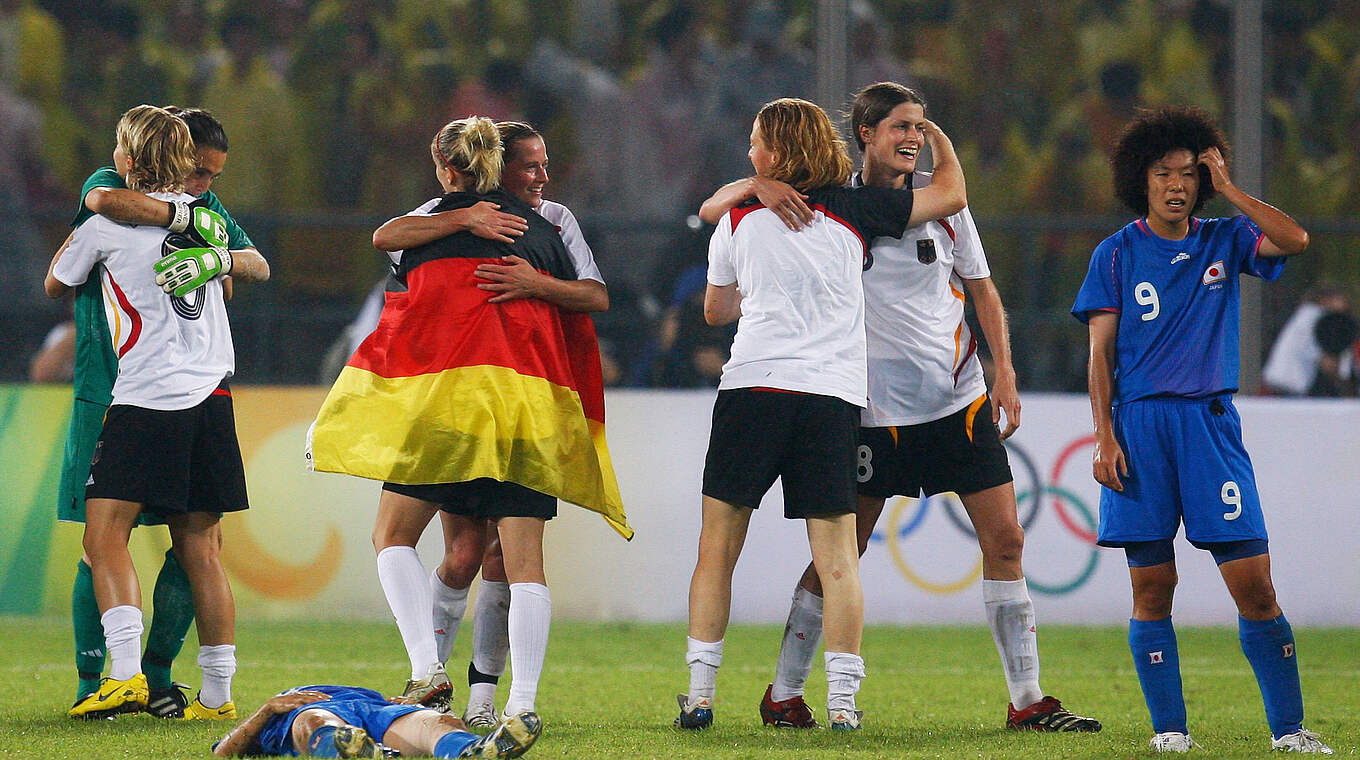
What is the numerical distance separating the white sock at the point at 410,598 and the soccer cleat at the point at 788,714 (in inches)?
45.3

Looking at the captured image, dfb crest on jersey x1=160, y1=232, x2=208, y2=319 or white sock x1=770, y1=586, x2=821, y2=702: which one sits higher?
dfb crest on jersey x1=160, y1=232, x2=208, y2=319

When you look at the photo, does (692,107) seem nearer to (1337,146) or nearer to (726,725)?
(1337,146)

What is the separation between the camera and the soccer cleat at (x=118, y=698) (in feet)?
15.0

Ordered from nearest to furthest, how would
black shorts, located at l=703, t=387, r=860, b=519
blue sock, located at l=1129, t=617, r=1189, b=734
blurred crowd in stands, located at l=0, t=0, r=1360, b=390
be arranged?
blue sock, located at l=1129, t=617, r=1189, b=734, black shorts, located at l=703, t=387, r=860, b=519, blurred crowd in stands, located at l=0, t=0, r=1360, b=390

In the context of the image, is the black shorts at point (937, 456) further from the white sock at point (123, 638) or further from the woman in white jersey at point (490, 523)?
the white sock at point (123, 638)

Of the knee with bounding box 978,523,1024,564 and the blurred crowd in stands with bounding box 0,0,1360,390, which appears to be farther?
the blurred crowd in stands with bounding box 0,0,1360,390

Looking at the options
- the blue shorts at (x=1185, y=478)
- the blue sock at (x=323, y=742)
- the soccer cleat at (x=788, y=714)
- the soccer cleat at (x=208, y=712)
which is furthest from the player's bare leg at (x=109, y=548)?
the blue shorts at (x=1185, y=478)

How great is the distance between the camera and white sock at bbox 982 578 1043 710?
4.78 metres

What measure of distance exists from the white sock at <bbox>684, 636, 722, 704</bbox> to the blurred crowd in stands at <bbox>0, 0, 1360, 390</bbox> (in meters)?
7.12

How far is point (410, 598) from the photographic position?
13.9 feet

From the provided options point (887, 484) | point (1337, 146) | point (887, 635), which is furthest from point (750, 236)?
point (1337, 146)

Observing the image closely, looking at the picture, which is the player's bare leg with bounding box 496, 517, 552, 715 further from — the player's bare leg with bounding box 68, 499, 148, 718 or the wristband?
the wristband

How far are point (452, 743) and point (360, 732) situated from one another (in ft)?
0.77

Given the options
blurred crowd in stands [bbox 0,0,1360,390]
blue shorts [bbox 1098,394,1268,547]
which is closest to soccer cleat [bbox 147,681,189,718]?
blue shorts [bbox 1098,394,1268,547]
